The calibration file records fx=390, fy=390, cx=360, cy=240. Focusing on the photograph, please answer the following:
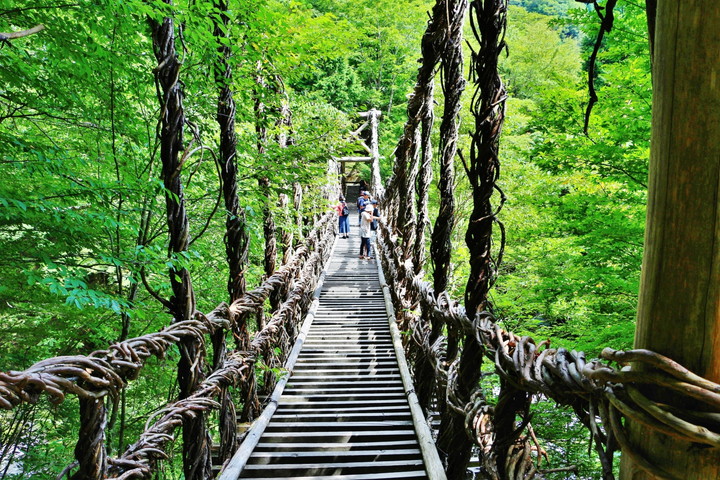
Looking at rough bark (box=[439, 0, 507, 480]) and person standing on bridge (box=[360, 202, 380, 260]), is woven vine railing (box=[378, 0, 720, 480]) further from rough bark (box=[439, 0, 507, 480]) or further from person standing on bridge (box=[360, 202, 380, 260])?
person standing on bridge (box=[360, 202, 380, 260])

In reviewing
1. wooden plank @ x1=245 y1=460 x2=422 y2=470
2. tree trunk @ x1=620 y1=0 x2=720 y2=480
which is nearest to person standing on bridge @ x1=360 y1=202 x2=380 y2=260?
wooden plank @ x1=245 y1=460 x2=422 y2=470

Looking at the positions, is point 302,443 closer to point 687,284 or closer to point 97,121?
point 687,284

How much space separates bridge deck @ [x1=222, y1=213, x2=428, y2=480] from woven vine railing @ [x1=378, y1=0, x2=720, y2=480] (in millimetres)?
385

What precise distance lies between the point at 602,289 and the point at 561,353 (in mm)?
3714

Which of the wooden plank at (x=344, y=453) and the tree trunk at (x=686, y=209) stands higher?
the tree trunk at (x=686, y=209)

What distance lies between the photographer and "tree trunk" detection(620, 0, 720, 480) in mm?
577

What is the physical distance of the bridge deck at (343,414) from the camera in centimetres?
246

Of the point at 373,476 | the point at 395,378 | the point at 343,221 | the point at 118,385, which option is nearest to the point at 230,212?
the point at 118,385

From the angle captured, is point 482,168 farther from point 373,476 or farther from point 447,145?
point 373,476

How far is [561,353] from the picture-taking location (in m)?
1.01

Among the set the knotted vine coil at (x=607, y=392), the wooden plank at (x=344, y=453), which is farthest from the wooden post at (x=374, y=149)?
Answer: the knotted vine coil at (x=607, y=392)

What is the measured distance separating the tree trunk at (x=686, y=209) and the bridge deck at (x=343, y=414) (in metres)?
2.10

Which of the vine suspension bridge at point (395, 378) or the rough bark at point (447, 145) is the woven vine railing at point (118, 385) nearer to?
the vine suspension bridge at point (395, 378)

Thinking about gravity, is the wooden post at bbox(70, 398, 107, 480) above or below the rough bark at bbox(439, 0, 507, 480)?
below
